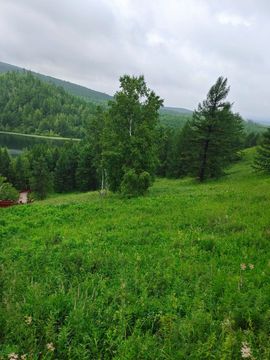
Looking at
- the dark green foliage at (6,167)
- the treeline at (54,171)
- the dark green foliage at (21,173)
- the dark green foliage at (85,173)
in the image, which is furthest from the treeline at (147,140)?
the dark green foliage at (6,167)

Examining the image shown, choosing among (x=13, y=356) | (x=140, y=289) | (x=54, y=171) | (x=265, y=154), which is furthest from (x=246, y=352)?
(x=54, y=171)

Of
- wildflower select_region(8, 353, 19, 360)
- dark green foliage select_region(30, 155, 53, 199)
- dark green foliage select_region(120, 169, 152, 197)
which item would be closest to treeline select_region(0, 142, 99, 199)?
dark green foliage select_region(30, 155, 53, 199)

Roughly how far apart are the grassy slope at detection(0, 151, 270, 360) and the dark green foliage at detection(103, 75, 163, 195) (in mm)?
15591

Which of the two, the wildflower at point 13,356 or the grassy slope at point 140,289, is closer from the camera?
the wildflower at point 13,356

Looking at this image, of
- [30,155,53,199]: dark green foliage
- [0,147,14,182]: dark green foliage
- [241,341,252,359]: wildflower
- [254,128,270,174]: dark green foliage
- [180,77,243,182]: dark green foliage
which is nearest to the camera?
[241,341,252,359]: wildflower

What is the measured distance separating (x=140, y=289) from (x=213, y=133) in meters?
34.1

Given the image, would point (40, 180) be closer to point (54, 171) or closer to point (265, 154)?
point (54, 171)

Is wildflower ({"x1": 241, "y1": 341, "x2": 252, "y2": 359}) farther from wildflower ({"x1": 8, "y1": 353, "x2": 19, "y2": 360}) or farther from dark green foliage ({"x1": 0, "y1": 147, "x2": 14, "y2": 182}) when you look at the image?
dark green foliage ({"x1": 0, "y1": 147, "x2": 14, "y2": 182})

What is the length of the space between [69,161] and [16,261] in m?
74.4

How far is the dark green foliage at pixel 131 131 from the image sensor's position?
27.7m

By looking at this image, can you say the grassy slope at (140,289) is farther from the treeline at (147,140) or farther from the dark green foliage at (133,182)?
the treeline at (147,140)

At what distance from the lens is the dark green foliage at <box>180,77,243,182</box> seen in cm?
3759

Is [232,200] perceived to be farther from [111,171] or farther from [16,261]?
[111,171]

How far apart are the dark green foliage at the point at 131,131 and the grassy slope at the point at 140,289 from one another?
51.2ft
